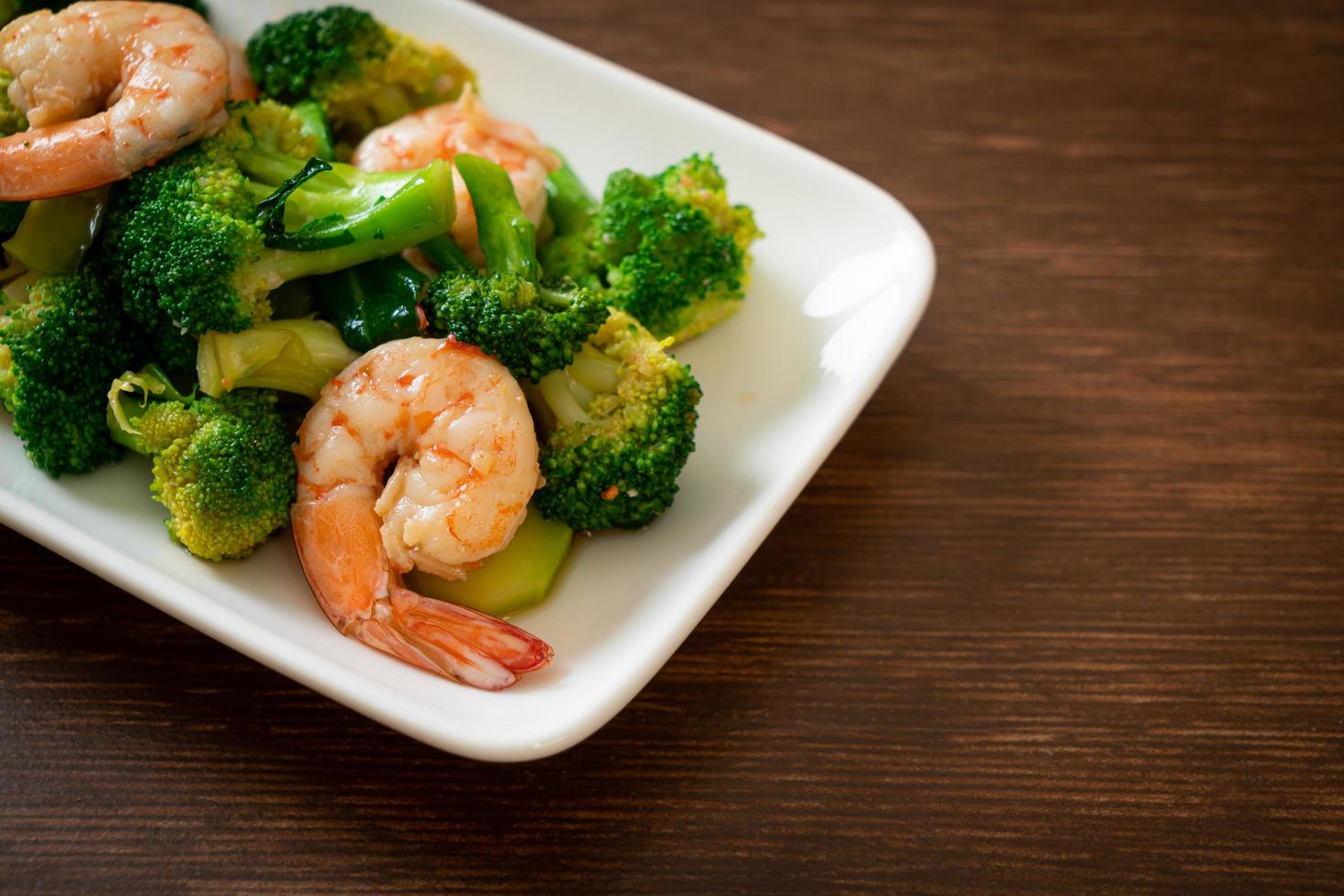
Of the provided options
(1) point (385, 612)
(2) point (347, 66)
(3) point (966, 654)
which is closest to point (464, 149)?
(2) point (347, 66)

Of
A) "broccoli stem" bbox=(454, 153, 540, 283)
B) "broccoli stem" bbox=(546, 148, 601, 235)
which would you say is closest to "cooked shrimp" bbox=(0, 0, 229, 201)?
"broccoli stem" bbox=(454, 153, 540, 283)

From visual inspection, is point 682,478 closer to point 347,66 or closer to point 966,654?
point 966,654

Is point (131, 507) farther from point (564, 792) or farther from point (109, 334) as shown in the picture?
point (564, 792)

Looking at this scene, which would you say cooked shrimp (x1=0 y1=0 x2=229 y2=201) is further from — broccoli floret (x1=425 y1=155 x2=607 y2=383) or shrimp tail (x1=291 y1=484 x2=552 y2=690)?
shrimp tail (x1=291 y1=484 x2=552 y2=690)

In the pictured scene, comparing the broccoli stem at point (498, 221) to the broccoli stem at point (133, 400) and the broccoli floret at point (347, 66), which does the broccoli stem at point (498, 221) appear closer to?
the broccoli floret at point (347, 66)

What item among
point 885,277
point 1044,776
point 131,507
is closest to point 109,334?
point 131,507

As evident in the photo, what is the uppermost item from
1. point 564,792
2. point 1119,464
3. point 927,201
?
point 927,201

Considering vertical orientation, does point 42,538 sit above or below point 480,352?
below

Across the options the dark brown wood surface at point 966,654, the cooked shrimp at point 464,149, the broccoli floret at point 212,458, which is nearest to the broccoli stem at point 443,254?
the cooked shrimp at point 464,149
